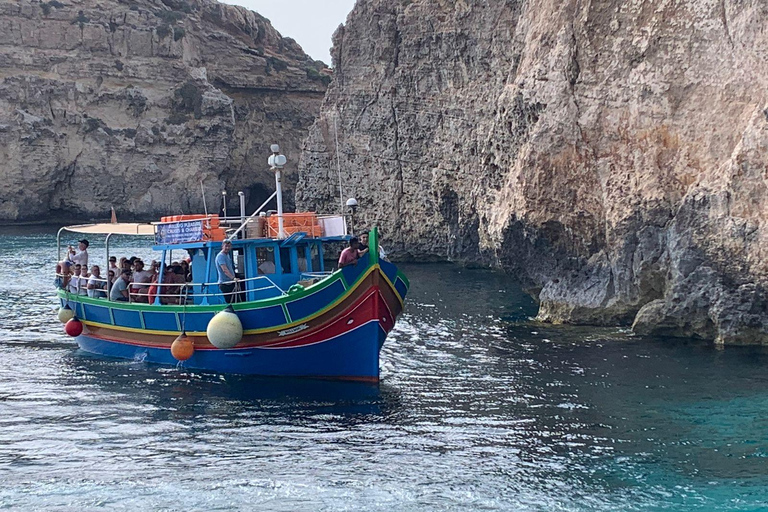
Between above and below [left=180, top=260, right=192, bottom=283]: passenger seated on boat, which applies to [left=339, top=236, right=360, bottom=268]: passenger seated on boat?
above

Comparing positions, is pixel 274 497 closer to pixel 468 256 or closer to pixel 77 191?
pixel 468 256

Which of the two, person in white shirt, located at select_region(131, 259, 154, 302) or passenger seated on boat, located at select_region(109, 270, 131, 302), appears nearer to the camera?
person in white shirt, located at select_region(131, 259, 154, 302)

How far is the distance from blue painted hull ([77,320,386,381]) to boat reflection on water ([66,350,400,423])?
16 centimetres

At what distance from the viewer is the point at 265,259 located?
18.4 m

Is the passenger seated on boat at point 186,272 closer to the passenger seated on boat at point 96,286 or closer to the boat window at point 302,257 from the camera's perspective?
the passenger seated on boat at point 96,286

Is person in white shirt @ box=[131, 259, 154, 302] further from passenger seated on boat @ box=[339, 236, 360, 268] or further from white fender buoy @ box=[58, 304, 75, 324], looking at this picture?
passenger seated on boat @ box=[339, 236, 360, 268]

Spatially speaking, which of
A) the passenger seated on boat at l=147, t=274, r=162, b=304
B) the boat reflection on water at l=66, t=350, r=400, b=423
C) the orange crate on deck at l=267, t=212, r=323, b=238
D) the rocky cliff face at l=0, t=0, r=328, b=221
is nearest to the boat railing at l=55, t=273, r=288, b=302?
the passenger seated on boat at l=147, t=274, r=162, b=304

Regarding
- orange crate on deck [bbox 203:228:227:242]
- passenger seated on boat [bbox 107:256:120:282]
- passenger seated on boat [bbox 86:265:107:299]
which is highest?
orange crate on deck [bbox 203:228:227:242]

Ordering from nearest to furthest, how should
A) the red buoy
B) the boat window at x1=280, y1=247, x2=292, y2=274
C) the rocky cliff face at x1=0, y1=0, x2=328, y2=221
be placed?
the boat window at x1=280, y1=247, x2=292, y2=274 → the red buoy → the rocky cliff face at x1=0, y1=0, x2=328, y2=221

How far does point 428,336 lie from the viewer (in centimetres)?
2223

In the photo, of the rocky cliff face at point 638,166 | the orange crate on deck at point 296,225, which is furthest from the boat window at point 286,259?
the rocky cliff face at point 638,166

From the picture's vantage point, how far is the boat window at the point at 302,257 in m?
18.7

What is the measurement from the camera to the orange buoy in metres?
17.8

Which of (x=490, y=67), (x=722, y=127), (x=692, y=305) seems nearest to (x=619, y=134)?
(x=722, y=127)
